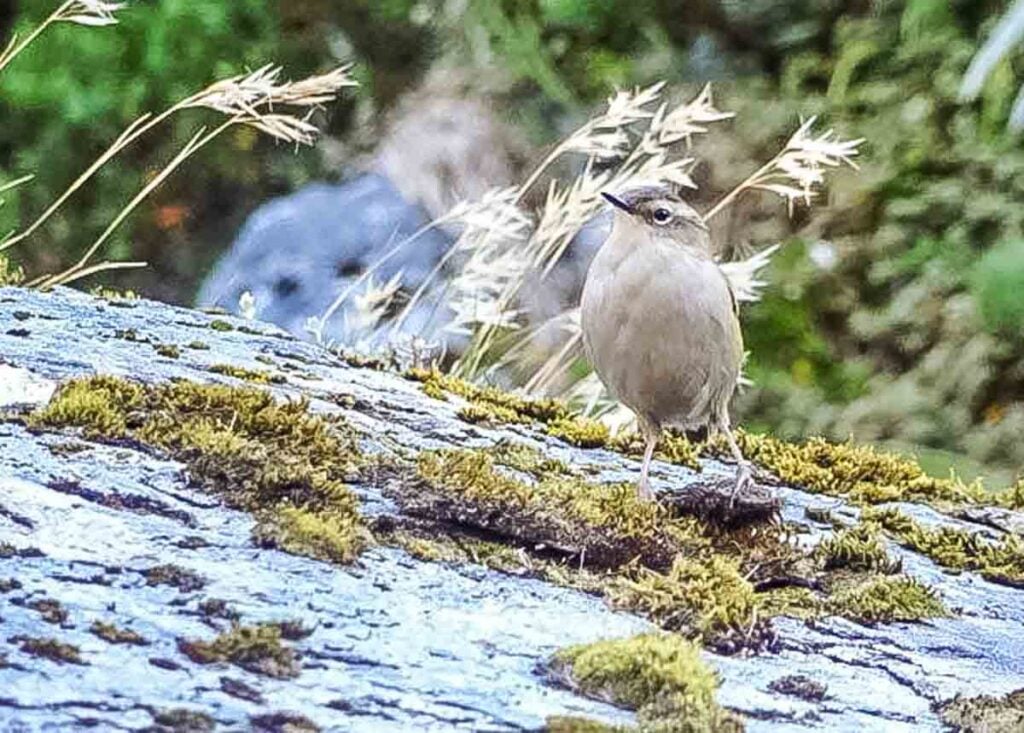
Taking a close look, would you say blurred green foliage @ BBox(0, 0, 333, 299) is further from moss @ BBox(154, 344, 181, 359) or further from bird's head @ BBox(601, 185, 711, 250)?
bird's head @ BBox(601, 185, 711, 250)

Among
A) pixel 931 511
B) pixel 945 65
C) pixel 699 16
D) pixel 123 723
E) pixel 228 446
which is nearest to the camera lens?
pixel 123 723

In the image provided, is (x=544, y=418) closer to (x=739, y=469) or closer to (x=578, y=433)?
(x=578, y=433)

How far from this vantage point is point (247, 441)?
2.78 metres

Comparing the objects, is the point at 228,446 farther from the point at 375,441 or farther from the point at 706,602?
the point at 706,602

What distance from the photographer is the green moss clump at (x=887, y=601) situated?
2.74 m

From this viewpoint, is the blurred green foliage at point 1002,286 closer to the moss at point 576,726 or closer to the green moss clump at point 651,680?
the green moss clump at point 651,680

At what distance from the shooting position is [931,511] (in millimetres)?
3480

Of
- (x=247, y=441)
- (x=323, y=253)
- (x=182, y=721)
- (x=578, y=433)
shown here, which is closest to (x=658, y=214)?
(x=578, y=433)

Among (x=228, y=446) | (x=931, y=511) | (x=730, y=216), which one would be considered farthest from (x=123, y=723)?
(x=730, y=216)

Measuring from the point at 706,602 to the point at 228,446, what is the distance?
821 mm

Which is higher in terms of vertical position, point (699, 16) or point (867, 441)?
point (699, 16)

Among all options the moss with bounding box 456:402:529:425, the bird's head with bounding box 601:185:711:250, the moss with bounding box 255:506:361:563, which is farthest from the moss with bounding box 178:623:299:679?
the bird's head with bounding box 601:185:711:250

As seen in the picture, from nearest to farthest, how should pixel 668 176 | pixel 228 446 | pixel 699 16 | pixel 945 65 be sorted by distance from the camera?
pixel 228 446, pixel 668 176, pixel 945 65, pixel 699 16

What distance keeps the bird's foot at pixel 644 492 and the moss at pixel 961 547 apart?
501mm
